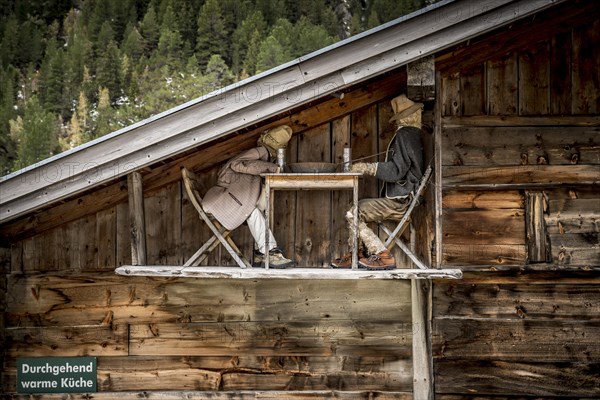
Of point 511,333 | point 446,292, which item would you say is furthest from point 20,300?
point 511,333

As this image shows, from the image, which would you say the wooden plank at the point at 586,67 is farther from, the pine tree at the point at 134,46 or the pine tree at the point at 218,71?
the pine tree at the point at 134,46

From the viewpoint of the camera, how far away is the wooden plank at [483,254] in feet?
19.2

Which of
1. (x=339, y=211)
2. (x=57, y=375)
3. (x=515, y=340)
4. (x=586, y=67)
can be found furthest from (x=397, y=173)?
(x=57, y=375)

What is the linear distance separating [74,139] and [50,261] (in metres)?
13.7

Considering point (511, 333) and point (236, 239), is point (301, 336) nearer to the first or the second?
point (236, 239)

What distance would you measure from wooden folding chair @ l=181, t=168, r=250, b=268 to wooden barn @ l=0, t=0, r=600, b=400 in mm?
224

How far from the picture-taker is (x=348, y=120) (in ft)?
20.5

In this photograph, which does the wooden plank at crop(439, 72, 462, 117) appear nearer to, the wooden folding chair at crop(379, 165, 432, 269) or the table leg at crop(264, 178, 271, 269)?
the wooden folding chair at crop(379, 165, 432, 269)

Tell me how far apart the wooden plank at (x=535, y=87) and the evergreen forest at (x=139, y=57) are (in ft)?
38.4

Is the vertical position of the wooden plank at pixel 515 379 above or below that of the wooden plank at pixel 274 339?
below

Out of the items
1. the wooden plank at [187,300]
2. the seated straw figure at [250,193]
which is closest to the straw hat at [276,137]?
the seated straw figure at [250,193]

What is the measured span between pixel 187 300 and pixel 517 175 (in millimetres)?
3088

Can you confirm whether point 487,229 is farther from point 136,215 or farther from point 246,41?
point 246,41

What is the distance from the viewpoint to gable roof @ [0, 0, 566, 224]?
17.2 ft
